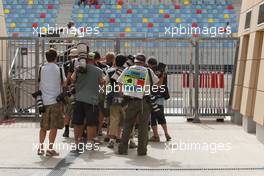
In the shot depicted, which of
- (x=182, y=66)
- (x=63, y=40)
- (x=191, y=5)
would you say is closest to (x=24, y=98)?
(x=63, y=40)

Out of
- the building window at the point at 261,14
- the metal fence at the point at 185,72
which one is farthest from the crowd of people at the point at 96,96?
the metal fence at the point at 185,72

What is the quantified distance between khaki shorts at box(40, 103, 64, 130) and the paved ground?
547 mm

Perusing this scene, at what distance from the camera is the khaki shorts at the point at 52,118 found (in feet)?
27.6

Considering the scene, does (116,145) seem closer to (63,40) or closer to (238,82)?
(238,82)

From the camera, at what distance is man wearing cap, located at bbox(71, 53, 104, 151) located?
8742mm

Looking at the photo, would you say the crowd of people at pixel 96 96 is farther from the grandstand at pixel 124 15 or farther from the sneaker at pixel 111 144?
the grandstand at pixel 124 15

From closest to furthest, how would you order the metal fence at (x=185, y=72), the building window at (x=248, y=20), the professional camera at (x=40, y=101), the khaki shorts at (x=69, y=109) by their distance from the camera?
1. the professional camera at (x=40, y=101)
2. the khaki shorts at (x=69, y=109)
3. the building window at (x=248, y=20)
4. the metal fence at (x=185, y=72)

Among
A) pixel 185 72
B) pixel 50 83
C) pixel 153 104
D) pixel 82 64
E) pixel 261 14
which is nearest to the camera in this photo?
pixel 50 83

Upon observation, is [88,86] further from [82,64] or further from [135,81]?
[135,81]

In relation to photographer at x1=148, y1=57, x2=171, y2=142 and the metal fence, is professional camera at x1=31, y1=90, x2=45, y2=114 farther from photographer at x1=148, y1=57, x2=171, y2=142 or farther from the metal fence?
the metal fence

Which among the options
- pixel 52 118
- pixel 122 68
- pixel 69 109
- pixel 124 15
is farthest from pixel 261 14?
pixel 124 15

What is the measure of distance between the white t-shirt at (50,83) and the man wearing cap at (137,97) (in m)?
1.09

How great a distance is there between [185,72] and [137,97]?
18.0ft

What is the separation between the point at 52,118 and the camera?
8422 mm
